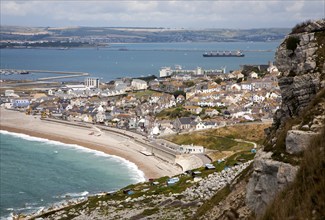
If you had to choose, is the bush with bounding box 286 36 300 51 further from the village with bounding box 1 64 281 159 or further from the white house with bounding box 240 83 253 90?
the white house with bounding box 240 83 253 90

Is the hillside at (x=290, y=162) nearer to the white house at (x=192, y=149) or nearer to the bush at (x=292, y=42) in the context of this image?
the bush at (x=292, y=42)

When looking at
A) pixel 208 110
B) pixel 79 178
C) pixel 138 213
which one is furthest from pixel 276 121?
pixel 208 110

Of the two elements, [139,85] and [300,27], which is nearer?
[300,27]

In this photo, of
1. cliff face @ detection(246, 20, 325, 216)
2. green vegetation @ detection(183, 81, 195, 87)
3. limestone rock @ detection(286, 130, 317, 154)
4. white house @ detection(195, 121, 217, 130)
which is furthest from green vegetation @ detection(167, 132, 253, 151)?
green vegetation @ detection(183, 81, 195, 87)

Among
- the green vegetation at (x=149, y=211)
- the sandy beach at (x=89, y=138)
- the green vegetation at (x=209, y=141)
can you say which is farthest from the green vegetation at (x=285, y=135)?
the green vegetation at (x=209, y=141)

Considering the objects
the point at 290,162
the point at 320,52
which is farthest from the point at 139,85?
the point at 290,162

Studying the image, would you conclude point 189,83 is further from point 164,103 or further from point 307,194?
point 307,194

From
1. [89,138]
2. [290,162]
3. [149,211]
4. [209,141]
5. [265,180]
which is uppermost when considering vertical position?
[290,162]
